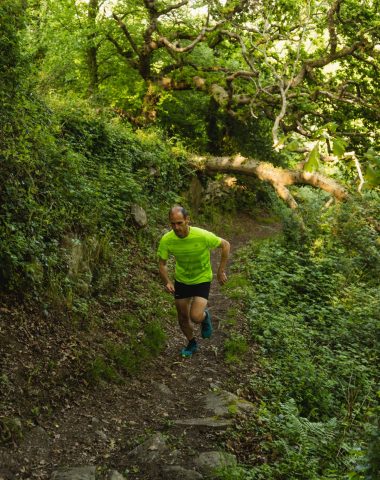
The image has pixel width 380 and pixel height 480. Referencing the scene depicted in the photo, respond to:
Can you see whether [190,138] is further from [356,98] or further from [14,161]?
[14,161]

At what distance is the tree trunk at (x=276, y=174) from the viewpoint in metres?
15.1

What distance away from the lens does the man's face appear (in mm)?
6195

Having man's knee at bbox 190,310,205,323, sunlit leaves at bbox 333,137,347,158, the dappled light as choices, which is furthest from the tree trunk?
sunlit leaves at bbox 333,137,347,158

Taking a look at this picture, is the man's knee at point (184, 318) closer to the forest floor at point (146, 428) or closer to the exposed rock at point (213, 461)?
the forest floor at point (146, 428)

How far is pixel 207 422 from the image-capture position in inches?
209

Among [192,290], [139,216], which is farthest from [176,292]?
[139,216]

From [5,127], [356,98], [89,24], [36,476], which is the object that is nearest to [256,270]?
[356,98]

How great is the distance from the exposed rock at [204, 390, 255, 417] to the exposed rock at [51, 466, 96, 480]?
171 centimetres

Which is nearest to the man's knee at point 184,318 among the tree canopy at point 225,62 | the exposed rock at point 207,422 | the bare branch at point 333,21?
the exposed rock at point 207,422

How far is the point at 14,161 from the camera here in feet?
21.2

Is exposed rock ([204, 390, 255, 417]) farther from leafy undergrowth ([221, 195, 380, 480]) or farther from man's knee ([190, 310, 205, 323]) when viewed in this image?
man's knee ([190, 310, 205, 323])

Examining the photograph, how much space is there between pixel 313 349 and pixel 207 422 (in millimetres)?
3691

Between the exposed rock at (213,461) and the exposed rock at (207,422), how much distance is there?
0.57 meters

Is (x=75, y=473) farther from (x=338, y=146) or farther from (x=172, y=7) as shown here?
(x=172, y=7)
